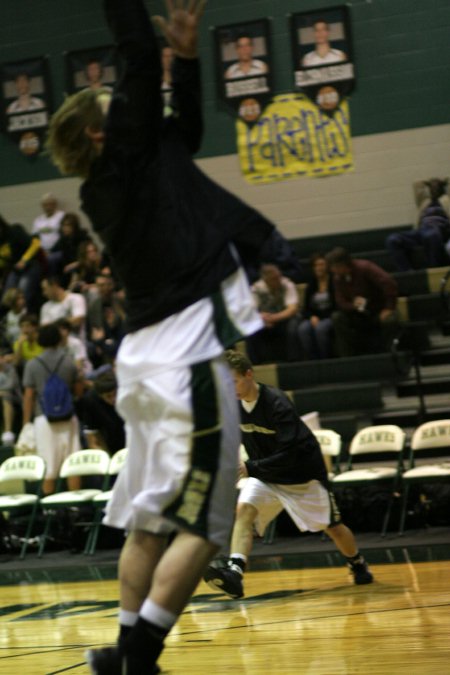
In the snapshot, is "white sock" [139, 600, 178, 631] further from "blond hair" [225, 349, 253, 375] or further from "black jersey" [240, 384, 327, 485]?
"black jersey" [240, 384, 327, 485]

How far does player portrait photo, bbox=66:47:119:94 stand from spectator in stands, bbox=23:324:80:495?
539cm

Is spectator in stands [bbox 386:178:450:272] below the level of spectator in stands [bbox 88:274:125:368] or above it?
above

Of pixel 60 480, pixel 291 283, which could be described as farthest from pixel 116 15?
pixel 291 283

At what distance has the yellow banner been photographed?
14578mm

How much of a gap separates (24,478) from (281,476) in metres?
4.20

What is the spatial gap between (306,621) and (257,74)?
34.7 ft

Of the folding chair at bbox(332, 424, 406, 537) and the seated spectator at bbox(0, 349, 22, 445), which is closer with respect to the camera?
the folding chair at bbox(332, 424, 406, 537)

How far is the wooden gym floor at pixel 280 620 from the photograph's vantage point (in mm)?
4273

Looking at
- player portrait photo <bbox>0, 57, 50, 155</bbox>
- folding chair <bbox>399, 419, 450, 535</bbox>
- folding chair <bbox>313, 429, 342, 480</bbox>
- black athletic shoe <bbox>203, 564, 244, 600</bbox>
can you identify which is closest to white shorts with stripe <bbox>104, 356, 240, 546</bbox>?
black athletic shoe <bbox>203, 564, 244, 600</bbox>

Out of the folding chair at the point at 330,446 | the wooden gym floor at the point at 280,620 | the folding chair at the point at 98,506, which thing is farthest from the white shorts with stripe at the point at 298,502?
the folding chair at the point at 98,506

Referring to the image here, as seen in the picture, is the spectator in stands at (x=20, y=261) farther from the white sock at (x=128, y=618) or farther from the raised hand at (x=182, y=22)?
the white sock at (x=128, y=618)

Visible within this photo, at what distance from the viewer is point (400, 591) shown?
20.3 ft

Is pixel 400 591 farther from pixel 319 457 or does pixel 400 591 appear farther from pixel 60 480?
pixel 60 480

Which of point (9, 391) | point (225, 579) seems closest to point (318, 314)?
point (9, 391)
